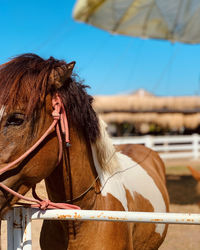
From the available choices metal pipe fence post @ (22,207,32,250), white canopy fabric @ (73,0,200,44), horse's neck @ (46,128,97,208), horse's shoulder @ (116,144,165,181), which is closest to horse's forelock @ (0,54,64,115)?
horse's neck @ (46,128,97,208)

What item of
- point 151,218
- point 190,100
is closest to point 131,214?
point 151,218

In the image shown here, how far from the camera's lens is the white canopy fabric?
6.72m

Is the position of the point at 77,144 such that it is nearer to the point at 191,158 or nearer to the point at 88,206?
the point at 88,206

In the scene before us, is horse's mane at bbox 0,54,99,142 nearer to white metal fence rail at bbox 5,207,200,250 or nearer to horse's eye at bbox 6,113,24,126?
horse's eye at bbox 6,113,24,126

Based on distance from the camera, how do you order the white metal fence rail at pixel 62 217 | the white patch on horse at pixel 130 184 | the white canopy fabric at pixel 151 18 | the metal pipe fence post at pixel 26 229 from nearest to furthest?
the white metal fence rail at pixel 62 217 < the metal pipe fence post at pixel 26 229 < the white patch on horse at pixel 130 184 < the white canopy fabric at pixel 151 18


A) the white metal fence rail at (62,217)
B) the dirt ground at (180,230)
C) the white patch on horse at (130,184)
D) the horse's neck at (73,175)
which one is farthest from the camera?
the dirt ground at (180,230)

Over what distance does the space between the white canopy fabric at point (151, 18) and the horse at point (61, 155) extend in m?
5.39

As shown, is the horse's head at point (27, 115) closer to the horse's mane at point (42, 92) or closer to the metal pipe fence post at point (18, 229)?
the horse's mane at point (42, 92)

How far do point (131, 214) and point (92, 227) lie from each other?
427 millimetres

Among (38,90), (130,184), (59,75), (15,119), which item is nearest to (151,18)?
(130,184)

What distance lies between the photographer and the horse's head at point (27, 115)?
1263 mm

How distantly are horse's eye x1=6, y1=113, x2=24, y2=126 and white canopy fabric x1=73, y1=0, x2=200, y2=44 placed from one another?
5656mm

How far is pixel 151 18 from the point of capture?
7.11m

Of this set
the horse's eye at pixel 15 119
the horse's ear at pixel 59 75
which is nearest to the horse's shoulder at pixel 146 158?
the horse's ear at pixel 59 75
